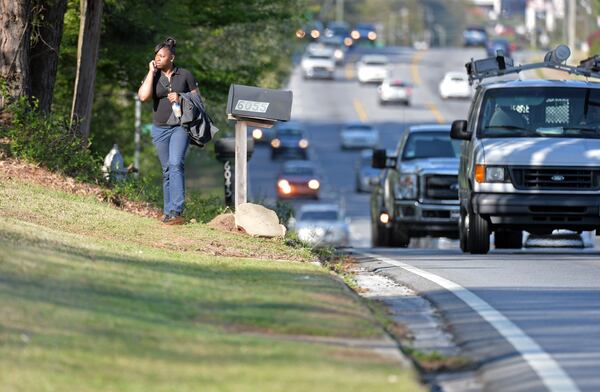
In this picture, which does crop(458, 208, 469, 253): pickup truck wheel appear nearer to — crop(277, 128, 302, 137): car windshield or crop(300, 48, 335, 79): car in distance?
crop(277, 128, 302, 137): car windshield

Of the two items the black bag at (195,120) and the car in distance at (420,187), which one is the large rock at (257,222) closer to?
the black bag at (195,120)

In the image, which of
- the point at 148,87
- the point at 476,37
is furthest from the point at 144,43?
the point at 476,37

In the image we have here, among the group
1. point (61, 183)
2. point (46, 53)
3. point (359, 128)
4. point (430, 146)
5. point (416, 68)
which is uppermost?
point (416, 68)

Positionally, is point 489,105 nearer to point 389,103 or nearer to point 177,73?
point 177,73

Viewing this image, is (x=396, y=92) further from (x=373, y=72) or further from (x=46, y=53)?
(x=46, y=53)

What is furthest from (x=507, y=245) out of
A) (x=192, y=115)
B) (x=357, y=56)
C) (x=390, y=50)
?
(x=390, y=50)

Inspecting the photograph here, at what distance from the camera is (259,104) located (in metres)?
17.0

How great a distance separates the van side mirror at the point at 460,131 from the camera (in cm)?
1955

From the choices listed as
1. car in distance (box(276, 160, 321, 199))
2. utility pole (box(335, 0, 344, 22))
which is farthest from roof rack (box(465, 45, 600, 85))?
utility pole (box(335, 0, 344, 22))

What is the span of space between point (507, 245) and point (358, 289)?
9025 mm

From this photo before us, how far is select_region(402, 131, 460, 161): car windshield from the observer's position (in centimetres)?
2511

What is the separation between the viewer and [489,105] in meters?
19.6

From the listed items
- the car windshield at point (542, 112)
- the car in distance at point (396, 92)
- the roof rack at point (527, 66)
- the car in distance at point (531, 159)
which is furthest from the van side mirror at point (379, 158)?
the car in distance at point (396, 92)

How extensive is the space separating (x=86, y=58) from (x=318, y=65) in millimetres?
85308
